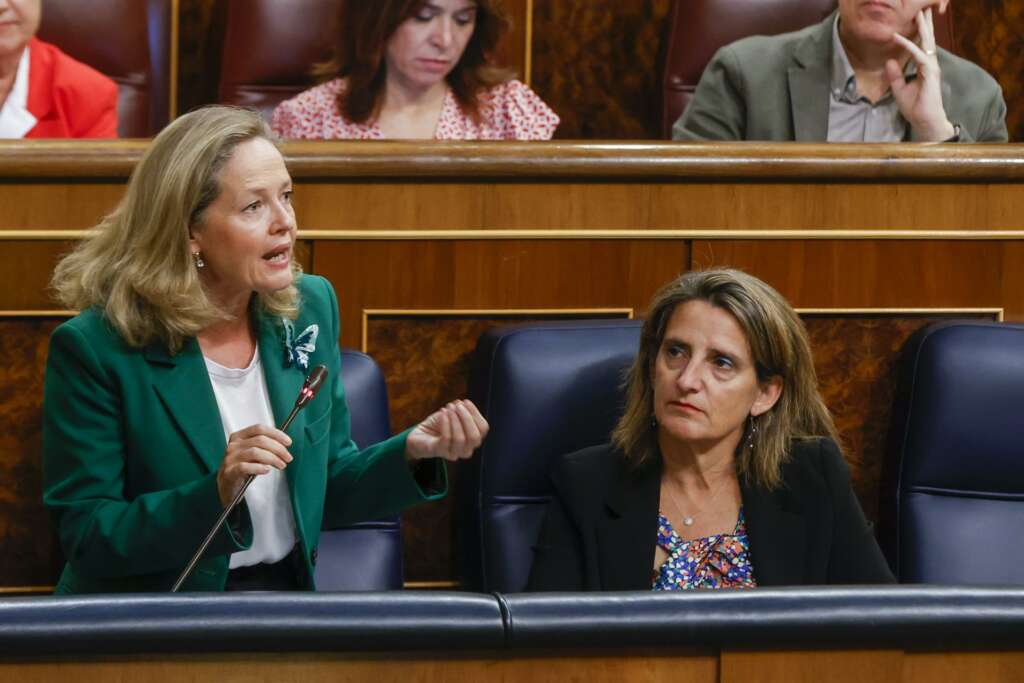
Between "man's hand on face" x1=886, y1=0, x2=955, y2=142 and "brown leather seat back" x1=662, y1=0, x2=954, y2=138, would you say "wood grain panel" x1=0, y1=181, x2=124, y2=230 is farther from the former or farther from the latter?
"brown leather seat back" x1=662, y1=0, x2=954, y2=138

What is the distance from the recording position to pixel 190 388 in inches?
41.6

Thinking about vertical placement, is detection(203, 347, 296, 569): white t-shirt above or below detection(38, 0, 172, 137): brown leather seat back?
below

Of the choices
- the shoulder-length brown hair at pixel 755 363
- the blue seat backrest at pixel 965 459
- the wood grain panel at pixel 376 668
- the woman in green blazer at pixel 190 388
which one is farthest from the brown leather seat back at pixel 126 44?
the wood grain panel at pixel 376 668

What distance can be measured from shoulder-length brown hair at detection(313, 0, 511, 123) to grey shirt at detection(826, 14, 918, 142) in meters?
0.35

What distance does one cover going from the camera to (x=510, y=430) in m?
1.19

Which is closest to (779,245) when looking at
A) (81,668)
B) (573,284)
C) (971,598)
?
(573,284)

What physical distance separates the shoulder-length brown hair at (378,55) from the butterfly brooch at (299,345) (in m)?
0.62

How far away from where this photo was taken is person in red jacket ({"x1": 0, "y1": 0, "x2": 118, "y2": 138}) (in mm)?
1646

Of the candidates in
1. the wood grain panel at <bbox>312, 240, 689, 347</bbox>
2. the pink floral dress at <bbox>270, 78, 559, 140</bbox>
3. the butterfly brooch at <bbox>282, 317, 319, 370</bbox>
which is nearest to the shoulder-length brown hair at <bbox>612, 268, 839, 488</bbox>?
the wood grain panel at <bbox>312, 240, 689, 347</bbox>

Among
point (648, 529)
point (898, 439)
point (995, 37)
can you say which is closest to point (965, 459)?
point (898, 439)

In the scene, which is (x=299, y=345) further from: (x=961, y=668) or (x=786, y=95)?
(x=786, y=95)

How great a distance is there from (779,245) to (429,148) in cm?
30

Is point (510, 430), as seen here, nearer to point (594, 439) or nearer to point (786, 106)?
point (594, 439)

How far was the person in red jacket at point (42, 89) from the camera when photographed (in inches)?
64.8
